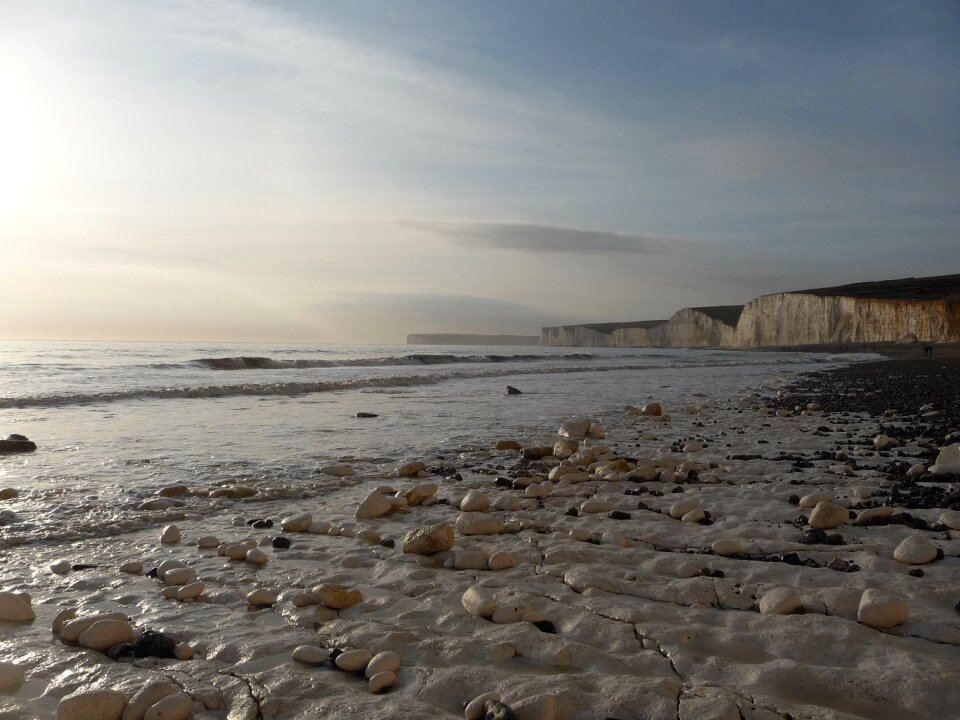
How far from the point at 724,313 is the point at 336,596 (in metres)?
127

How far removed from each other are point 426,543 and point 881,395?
14672 mm

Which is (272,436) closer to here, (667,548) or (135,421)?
(135,421)

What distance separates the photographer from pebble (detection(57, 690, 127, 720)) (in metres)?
2.15

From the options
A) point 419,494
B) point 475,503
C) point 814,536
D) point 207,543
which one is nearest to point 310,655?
point 207,543

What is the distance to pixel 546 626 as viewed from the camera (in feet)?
9.54

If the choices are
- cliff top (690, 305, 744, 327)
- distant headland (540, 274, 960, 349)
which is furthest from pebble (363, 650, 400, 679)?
cliff top (690, 305, 744, 327)

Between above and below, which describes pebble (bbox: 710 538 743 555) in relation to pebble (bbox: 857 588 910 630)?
below

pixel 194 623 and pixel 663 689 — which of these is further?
pixel 194 623

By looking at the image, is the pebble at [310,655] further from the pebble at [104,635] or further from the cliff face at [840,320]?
the cliff face at [840,320]

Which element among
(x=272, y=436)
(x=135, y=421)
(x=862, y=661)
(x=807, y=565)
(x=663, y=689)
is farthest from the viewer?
(x=135, y=421)

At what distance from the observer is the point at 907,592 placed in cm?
314

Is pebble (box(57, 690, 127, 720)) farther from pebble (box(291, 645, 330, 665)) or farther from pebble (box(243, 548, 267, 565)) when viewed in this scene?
pebble (box(243, 548, 267, 565))

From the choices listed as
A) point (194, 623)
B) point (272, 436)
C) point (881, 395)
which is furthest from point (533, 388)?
point (194, 623)

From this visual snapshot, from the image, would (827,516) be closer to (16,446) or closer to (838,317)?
(16,446)
